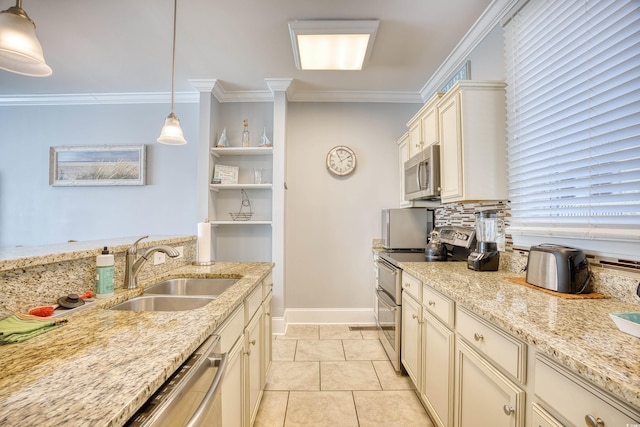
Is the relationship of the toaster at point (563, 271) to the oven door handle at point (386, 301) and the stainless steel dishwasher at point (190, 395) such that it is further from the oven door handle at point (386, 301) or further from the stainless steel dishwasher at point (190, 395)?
the stainless steel dishwasher at point (190, 395)

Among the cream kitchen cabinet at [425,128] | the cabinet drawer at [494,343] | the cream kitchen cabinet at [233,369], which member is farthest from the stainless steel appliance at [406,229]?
the cream kitchen cabinet at [233,369]

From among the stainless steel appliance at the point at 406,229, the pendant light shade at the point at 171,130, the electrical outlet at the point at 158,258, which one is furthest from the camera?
the stainless steel appliance at the point at 406,229

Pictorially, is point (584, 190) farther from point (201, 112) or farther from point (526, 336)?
point (201, 112)

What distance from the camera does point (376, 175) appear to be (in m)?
3.34

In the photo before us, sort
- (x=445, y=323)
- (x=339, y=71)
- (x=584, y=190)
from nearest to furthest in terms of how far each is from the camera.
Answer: (x=584, y=190), (x=445, y=323), (x=339, y=71)

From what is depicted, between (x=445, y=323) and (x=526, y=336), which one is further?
(x=445, y=323)

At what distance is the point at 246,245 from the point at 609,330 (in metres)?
2.98

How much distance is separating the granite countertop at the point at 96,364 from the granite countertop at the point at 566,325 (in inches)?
39.0

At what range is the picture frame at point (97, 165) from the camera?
3344mm

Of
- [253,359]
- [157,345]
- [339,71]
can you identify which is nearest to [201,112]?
[339,71]

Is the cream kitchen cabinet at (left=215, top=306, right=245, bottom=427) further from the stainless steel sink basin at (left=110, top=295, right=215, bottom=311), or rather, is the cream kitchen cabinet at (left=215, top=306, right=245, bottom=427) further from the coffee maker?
the coffee maker

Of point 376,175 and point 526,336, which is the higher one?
point 376,175

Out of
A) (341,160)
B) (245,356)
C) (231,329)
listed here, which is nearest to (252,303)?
(245,356)

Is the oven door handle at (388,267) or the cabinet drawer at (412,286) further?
the oven door handle at (388,267)
